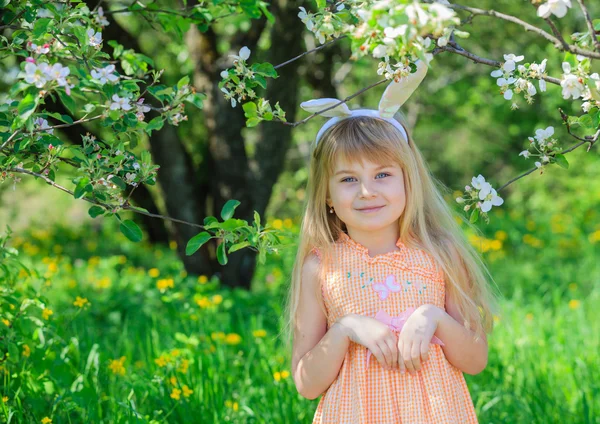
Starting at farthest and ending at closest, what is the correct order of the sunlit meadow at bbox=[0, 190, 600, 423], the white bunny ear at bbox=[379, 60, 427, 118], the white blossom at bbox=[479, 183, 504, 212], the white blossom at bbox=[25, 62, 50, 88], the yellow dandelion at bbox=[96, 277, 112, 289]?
the yellow dandelion at bbox=[96, 277, 112, 289]
the sunlit meadow at bbox=[0, 190, 600, 423]
the white bunny ear at bbox=[379, 60, 427, 118]
the white blossom at bbox=[479, 183, 504, 212]
the white blossom at bbox=[25, 62, 50, 88]

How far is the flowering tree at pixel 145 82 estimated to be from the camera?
Answer: 1.28 m

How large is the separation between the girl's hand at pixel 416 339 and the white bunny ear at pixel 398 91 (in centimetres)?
53

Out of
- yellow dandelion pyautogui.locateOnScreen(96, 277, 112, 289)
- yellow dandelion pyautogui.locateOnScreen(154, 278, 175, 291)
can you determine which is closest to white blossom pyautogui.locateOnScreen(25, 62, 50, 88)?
yellow dandelion pyautogui.locateOnScreen(154, 278, 175, 291)

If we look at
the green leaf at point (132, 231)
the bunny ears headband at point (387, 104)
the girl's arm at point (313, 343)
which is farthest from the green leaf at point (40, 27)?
the girl's arm at point (313, 343)

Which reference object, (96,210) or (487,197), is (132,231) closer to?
(96,210)

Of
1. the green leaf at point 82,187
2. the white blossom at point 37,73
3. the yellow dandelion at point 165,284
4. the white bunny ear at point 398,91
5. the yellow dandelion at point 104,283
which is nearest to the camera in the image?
the white blossom at point 37,73

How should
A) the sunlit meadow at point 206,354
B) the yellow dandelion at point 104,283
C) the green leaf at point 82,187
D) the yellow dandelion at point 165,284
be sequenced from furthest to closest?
the yellow dandelion at point 104,283 → the yellow dandelion at point 165,284 → the sunlit meadow at point 206,354 → the green leaf at point 82,187

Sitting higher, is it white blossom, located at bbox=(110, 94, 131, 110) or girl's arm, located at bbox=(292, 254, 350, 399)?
white blossom, located at bbox=(110, 94, 131, 110)

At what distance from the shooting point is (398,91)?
1.79 metres

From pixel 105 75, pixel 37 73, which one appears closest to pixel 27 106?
pixel 37 73

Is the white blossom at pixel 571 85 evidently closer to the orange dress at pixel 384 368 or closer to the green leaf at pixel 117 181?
the orange dress at pixel 384 368

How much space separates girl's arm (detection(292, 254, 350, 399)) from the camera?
169cm

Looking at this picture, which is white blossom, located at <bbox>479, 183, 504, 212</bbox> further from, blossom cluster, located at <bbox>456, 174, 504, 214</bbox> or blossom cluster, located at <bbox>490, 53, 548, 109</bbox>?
blossom cluster, located at <bbox>490, 53, 548, 109</bbox>

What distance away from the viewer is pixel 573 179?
6.67 meters
